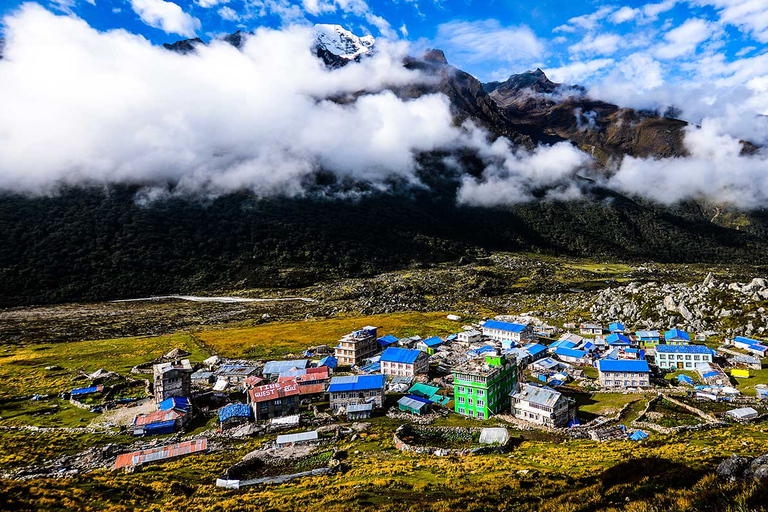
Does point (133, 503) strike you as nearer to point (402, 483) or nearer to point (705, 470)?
point (402, 483)

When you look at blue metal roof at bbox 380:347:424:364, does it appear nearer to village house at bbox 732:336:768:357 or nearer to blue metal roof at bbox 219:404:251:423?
blue metal roof at bbox 219:404:251:423

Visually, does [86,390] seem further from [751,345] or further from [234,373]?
[751,345]

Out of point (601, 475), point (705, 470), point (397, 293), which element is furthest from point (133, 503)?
point (397, 293)

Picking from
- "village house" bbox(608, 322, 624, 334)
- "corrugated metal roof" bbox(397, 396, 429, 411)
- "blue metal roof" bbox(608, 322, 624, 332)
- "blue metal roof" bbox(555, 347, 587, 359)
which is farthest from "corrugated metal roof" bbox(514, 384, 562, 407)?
"blue metal roof" bbox(608, 322, 624, 332)

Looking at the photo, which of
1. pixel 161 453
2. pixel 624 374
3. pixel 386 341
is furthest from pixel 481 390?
pixel 386 341

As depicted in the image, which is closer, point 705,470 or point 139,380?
point 705,470

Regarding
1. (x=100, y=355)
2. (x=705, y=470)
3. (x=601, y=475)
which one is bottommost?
(x=100, y=355)
